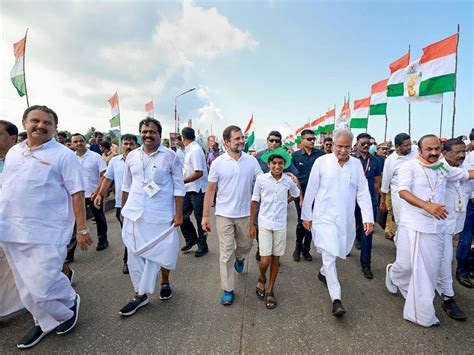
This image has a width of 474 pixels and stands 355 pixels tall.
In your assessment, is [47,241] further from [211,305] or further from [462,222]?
[462,222]

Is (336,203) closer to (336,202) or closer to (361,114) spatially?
(336,202)

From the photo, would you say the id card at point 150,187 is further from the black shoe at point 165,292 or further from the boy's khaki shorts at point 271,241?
the boy's khaki shorts at point 271,241

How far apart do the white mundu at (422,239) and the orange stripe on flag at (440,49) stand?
5.80 m

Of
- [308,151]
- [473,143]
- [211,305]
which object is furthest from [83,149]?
[473,143]

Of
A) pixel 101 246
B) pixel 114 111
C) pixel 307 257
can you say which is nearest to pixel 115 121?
pixel 114 111

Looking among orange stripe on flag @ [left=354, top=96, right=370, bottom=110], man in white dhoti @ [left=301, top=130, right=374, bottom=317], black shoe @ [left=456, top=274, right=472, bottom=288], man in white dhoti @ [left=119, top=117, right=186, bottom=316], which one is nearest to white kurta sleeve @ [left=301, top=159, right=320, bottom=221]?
man in white dhoti @ [left=301, top=130, right=374, bottom=317]

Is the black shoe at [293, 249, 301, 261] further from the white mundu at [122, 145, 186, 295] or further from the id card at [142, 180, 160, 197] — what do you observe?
the id card at [142, 180, 160, 197]

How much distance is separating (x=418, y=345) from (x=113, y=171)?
4.51m

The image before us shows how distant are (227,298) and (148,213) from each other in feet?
4.26

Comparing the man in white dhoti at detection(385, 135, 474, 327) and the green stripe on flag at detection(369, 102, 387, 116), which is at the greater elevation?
the green stripe on flag at detection(369, 102, 387, 116)

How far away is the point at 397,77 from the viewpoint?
9.26m

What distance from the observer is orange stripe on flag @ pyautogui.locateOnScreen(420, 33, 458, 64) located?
666cm

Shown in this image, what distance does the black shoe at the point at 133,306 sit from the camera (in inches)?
107

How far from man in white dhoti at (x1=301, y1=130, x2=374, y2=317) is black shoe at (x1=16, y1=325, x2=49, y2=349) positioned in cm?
282
